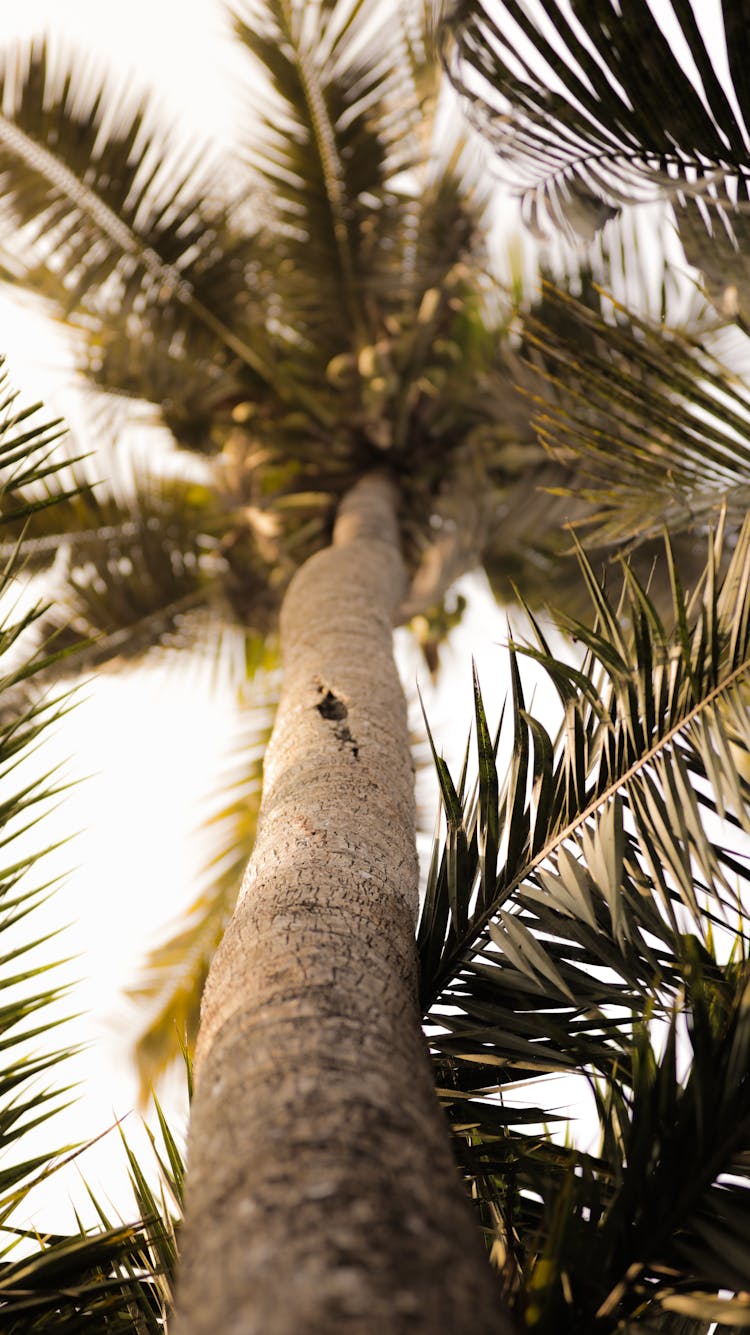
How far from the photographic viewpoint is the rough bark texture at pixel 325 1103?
77 cm

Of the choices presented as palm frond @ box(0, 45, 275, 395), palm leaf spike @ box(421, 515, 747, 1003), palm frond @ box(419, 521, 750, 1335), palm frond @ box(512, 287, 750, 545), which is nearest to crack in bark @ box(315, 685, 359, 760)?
palm frond @ box(419, 521, 750, 1335)

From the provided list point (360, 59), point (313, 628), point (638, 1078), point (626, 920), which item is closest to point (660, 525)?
point (313, 628)

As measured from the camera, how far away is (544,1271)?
3.36ft

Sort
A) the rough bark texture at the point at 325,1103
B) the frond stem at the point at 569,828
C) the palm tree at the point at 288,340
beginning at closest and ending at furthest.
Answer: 1. the rough bark texture at the point at 325,1103
2. the frond stem at the point at 569,828
3. the palm tree at the point at 288,340

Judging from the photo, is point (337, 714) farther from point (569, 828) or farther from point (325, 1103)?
point (325, 1103)

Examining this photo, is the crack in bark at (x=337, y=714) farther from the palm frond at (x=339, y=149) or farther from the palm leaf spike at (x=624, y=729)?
the palm frond at (x=339, y=149)

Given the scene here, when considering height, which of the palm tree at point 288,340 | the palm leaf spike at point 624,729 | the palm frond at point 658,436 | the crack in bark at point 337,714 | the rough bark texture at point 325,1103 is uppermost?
the palm tree at point 288,340

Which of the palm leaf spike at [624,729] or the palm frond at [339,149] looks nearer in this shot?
the palm leaf spike at [624,729]

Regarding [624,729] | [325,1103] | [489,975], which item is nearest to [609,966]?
[489,975]

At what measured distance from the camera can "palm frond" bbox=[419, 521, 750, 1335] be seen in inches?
43.4

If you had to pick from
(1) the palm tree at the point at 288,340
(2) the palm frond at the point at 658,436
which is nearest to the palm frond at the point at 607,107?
(2) the palm frond at the point at 658,436

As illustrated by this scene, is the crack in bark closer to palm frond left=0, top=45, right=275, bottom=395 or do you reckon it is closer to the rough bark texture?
the rough bark texture

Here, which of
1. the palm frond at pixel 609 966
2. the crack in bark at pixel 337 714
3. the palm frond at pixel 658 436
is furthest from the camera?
the palm frond at pixel 658 436

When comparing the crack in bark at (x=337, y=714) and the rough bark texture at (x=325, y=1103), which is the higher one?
the crack in bark at (x=337, y=714)
